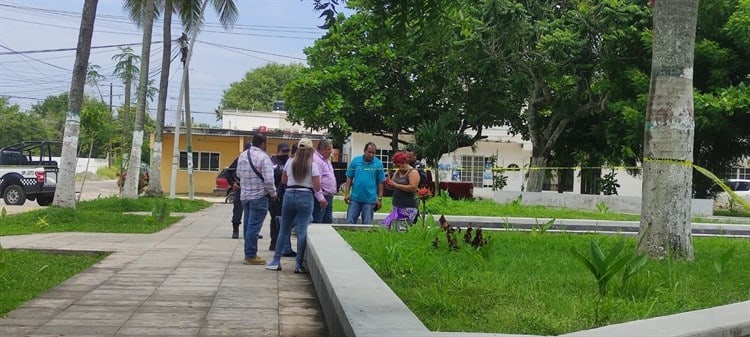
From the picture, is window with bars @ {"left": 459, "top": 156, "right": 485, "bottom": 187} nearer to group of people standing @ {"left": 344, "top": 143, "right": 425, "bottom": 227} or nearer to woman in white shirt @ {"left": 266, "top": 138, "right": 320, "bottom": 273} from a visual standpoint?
group of people standing @ {"left": 344, "top": 143, "right": 425, "bottom": 227}

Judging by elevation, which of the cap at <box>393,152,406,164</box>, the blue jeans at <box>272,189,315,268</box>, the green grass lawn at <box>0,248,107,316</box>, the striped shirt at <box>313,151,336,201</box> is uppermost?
the cap at <box>393,152,406,164</box>

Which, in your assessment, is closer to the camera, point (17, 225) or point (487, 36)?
point (17, 225)

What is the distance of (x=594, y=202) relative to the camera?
22594mm

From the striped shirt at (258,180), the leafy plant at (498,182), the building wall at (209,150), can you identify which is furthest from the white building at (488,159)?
the striped shirt at (258,180)

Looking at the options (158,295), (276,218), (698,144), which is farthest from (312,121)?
(158,295)

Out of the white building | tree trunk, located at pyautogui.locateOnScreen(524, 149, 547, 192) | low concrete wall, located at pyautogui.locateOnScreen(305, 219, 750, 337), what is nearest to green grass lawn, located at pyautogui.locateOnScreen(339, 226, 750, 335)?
low concrete wall, located at pyautogui.locateOnScreen(305, 219, 750, 337)

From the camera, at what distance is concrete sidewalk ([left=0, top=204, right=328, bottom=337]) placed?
5676mm

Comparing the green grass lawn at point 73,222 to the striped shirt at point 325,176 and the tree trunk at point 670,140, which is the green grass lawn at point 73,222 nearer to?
the striped shirt at point 325,176

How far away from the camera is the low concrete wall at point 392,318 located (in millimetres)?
4035

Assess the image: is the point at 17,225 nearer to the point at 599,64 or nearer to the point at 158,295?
the point at 158,295

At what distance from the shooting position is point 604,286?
5.56m

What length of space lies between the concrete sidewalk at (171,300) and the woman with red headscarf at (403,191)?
5.46ft

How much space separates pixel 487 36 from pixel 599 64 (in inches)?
147

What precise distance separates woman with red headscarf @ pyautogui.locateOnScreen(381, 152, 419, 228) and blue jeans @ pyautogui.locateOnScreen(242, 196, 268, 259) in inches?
74.7
